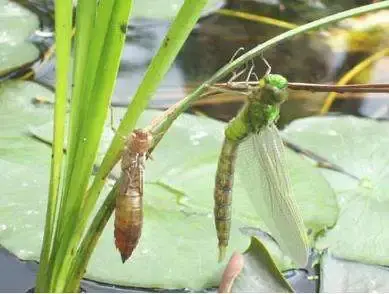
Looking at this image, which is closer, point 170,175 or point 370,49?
point 170,175

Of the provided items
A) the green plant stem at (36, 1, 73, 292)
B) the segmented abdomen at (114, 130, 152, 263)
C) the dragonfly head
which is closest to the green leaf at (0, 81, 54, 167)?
the green plant stem at (36, 1, 73, 292)

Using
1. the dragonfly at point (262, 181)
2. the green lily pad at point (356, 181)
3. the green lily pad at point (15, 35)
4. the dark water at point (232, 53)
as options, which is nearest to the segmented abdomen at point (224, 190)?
the dragonfly at point (262, 181)

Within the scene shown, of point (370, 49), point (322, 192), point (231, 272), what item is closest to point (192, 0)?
point (231, 272)

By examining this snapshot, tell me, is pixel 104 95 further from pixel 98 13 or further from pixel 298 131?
pixel 298 131

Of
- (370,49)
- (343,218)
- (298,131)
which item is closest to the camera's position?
(343,218)

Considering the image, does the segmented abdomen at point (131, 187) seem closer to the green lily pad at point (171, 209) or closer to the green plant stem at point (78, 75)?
the green plant stem at point (78, 75)

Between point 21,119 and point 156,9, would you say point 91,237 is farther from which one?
point 156,9

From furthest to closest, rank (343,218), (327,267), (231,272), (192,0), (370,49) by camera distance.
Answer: (370,49)
(343,218)
(327,267)
(231,272)
(192,0)
